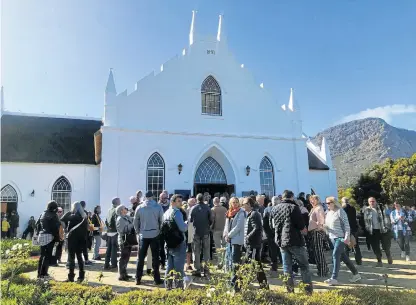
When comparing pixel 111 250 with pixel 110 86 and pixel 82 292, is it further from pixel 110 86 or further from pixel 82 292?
pixel 110 86

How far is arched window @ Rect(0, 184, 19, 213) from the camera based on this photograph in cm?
1733

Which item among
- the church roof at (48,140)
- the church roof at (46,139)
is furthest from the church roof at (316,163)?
the church roof at (46,139)

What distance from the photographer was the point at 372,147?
400 feet

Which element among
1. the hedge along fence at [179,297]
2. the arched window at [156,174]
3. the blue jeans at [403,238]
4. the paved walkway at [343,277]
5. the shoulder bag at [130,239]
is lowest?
the paved walkway at [343,277]

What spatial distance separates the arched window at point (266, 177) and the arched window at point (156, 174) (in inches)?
224

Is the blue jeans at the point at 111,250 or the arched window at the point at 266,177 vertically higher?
the arched window at the point at 266,177

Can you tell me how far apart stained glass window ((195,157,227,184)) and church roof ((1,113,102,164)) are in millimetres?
6123

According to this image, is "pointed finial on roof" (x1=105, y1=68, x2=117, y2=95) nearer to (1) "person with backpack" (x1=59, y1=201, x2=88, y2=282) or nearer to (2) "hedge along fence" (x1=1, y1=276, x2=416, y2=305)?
(1) "person with backpack" (x1=59, y1=201, x2=88, y2=282)

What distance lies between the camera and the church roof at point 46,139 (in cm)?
1817

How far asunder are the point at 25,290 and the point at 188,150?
12.0 metres

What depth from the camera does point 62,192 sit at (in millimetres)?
18016

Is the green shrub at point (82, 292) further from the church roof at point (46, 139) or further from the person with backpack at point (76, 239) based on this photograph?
the church roof at point (46, 139)

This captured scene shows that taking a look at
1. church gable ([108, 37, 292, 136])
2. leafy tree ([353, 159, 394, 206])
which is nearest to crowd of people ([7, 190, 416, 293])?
church gable ([108, 37, 292, 136])

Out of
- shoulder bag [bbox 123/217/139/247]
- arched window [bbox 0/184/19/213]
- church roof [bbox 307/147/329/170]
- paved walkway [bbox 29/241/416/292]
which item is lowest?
paved walkway [bbox 29/241/416/292]
